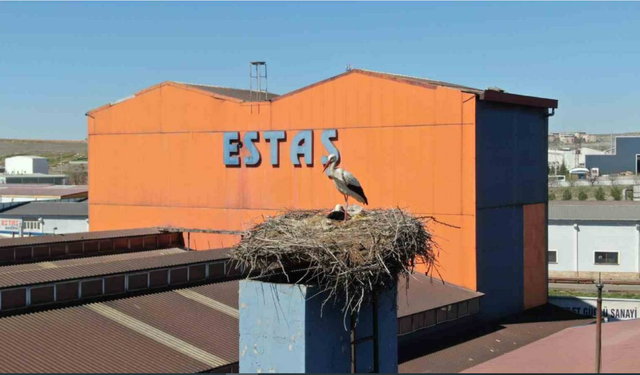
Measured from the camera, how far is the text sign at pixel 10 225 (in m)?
54.5

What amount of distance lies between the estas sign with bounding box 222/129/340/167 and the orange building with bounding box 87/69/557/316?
53 millimetres

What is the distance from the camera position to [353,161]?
103 feet

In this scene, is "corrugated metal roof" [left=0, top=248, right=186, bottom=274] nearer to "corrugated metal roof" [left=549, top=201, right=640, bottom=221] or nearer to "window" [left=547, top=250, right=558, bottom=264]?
"window" [left=547, top=250, right=558, bottom=264]

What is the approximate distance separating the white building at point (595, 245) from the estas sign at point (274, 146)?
19.9m

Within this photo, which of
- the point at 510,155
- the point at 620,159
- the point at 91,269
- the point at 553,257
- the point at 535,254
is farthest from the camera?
the point at 620,159

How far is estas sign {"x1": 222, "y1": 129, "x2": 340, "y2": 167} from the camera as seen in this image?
32062 mm

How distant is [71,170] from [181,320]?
434 ft

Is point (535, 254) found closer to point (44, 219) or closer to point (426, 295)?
point (426, 295)

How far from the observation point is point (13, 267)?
27.9 meters

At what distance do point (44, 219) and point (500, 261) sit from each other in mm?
34088

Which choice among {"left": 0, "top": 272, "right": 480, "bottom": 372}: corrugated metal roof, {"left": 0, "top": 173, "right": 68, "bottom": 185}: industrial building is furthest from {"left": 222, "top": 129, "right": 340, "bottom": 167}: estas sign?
{"left": 0, "top": 173, "right": 68, "bottom": 185}: industrial building

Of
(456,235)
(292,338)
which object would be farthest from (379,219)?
(456,235)

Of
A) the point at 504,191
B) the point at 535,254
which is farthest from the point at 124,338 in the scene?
the point at 535,254

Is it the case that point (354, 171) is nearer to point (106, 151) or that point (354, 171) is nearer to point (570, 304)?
point (570, 304)
